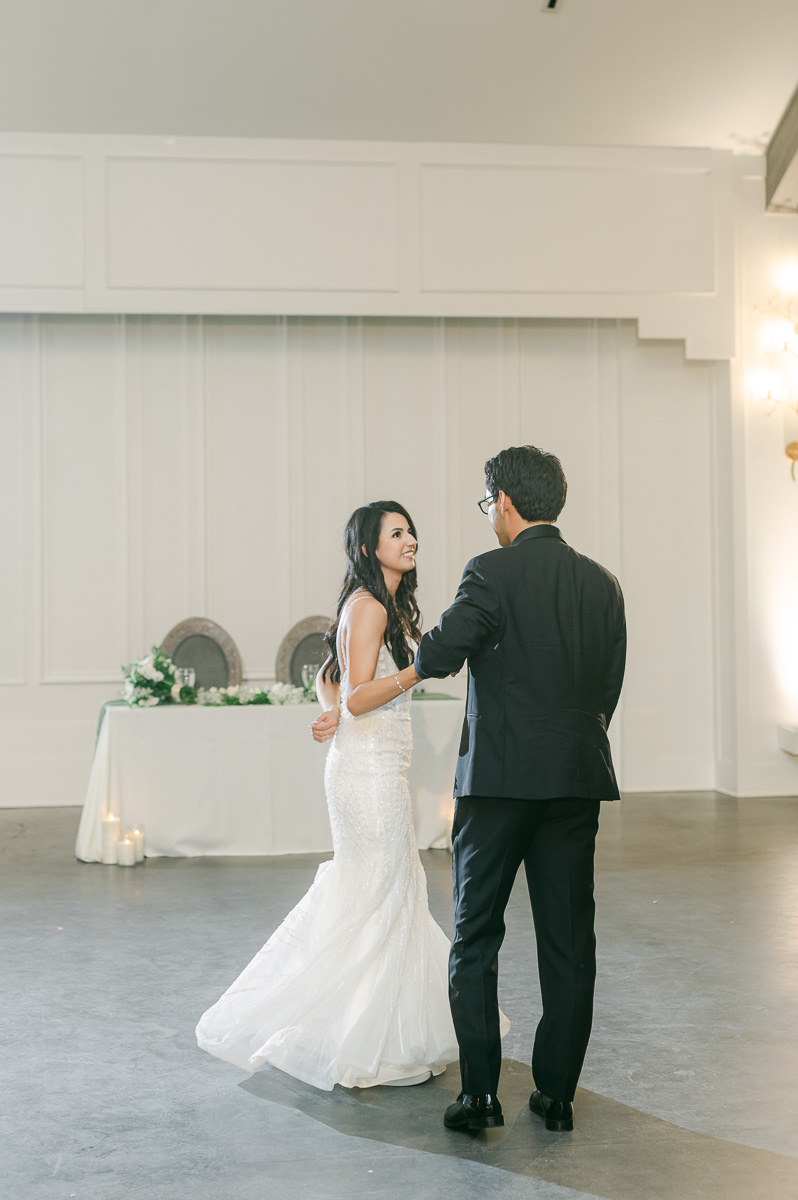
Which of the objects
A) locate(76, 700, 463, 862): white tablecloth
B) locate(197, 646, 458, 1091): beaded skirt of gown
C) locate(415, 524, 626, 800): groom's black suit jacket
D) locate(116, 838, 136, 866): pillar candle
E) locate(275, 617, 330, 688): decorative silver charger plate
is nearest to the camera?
locate(415, 524, 626, 800): groom's black suit jacket

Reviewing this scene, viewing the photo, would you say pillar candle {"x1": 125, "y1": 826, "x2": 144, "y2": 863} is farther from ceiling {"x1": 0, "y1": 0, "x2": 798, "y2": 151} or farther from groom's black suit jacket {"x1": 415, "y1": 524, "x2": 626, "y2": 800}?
ceiling {"x1": 0, "y1": 0, "x2": 798, "y2": 151}

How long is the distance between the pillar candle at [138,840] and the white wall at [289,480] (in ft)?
6.43

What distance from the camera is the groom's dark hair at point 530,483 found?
2.81m

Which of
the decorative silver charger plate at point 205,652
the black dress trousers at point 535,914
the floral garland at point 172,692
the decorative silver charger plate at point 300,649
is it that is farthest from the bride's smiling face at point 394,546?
the decorative silver charger plate at point 205,652

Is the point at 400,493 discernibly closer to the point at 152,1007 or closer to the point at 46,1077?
the point at 152,1007

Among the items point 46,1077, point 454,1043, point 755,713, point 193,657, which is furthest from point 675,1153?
point 755,713

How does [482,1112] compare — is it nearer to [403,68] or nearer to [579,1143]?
[579,1143]

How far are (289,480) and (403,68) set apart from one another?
2863 mm

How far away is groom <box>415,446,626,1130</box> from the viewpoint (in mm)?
2725

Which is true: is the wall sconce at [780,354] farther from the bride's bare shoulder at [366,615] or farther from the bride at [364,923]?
the bride's bare shoulder at [366,615]

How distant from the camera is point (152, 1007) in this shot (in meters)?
3.82

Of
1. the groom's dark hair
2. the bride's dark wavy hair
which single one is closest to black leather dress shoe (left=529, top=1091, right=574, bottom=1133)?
the bride's dark wavy hair

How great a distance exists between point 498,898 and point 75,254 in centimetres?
599

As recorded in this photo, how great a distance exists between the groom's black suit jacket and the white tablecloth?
3543 millimetres
